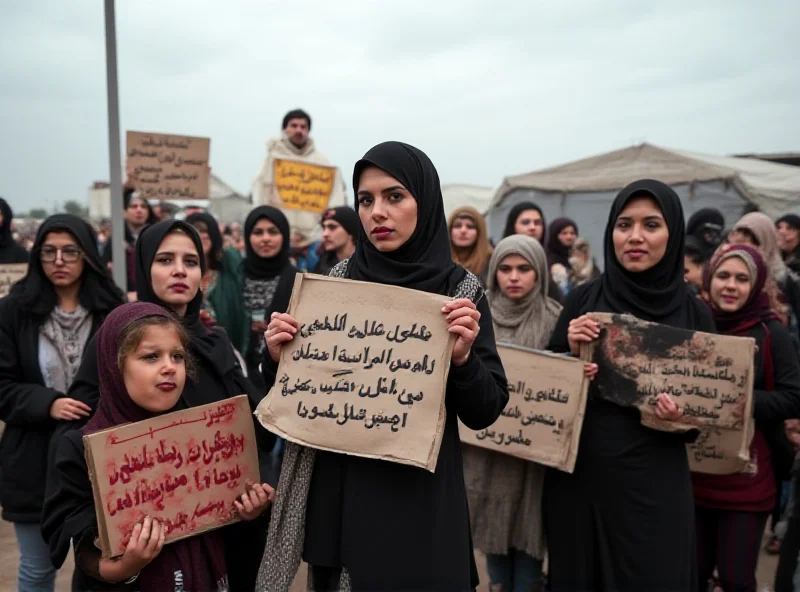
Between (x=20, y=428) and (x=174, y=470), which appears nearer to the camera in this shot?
(x=174, y=470)

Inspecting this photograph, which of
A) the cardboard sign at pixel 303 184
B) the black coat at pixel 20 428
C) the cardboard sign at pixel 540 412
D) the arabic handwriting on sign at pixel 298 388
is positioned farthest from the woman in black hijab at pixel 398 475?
the cardboard sign at pixel 303 184

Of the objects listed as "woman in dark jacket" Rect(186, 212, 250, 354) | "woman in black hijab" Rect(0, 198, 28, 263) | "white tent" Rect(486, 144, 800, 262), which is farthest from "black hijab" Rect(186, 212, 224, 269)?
"white tent" Rect(486, 144, 800, 262)

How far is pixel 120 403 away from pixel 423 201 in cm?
115

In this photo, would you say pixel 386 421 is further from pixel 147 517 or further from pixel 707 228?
pixel 707 228

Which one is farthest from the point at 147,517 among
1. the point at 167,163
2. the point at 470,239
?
the point at 167,163

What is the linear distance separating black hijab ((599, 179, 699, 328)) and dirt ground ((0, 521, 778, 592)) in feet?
7.09

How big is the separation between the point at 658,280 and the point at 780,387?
0.87 m

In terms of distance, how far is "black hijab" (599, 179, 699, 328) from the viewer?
8.89 feet

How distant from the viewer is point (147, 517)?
6.56 feet

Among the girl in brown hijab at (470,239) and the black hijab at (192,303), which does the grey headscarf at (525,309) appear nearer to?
the girl in brown hijab at (470,239)

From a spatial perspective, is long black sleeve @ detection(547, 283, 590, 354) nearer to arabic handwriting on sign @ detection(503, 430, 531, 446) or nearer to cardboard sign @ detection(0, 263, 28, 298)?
arabic handwriting on sign @ detection(503, 430, 531, 446)

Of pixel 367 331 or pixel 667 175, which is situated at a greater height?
pixel 667 175

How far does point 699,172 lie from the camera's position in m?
13.1

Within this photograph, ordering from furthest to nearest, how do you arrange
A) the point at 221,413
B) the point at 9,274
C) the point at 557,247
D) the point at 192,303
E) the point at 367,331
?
the point at 557,247 < the point at 9,274 < the point at 192,303 < the point at 221,413 < the point at 367,331
